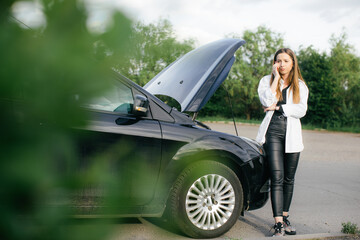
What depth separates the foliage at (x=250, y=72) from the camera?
4244 cm

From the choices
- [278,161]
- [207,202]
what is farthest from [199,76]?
[207,202]

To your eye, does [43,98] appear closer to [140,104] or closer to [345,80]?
[140,104]

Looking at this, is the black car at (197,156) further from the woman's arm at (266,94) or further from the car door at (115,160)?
the car door at (115,160)

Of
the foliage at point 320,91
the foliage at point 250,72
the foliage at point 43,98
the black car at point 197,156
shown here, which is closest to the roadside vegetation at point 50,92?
the foliage at point 43,98

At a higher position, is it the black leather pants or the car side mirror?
the car side mirror

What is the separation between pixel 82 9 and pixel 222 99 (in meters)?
42.1

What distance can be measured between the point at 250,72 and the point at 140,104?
1661 inches

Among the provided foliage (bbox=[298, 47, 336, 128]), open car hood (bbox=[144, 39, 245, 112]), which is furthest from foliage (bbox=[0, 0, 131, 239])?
foliage (bbox=[298, 47, 336, 128])

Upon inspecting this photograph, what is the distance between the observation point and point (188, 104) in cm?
404

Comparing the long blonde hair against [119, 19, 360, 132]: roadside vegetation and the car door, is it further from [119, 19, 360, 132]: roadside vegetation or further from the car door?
[119, 19, 360, 132]: roadside vegetation

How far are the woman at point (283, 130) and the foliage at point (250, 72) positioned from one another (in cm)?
3687

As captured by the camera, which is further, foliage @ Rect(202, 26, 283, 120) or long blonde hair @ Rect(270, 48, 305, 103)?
foliage @ Rect(202, 26, 283, 120)

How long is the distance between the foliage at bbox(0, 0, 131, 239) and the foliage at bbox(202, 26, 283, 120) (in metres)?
40.5

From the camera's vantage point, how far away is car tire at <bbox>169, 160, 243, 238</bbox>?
358 centimetres
